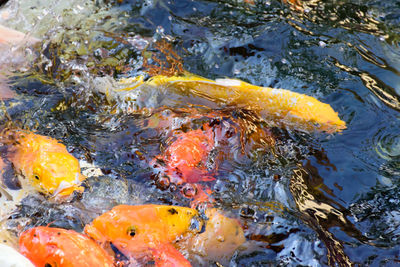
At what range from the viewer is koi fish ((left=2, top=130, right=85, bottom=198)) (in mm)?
2719

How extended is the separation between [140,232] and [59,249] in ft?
1.54

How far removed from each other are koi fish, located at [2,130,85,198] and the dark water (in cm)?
13

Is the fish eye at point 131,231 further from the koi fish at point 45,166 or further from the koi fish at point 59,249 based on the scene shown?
the koi fish at point 45,166

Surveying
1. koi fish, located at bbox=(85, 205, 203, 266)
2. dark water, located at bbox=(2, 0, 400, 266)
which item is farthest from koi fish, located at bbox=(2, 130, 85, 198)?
koi fish, located at bbox=(85, 205, 203, 266)

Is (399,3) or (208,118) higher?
(399,3)

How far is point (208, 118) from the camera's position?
10.7 feet

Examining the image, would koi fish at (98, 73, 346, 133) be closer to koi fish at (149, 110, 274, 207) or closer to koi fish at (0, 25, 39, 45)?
koi fish at (149, 110, 274, 207)

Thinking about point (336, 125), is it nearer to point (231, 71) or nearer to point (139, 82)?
point (231, 71)

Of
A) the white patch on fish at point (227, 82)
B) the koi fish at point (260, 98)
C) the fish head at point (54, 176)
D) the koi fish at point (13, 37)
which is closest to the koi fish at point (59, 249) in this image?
the fish head at point (54, 176)

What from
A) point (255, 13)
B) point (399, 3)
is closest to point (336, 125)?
point (255, 13)

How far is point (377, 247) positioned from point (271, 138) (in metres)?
1.10

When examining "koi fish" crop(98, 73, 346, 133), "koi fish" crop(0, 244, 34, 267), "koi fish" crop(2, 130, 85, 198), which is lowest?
"koi fish" crop(2, 130, 85, 198)

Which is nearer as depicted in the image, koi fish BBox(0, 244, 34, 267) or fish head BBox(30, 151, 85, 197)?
koi fish BBox(0, 244, 34, 267)

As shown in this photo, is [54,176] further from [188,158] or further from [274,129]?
[274,129]
